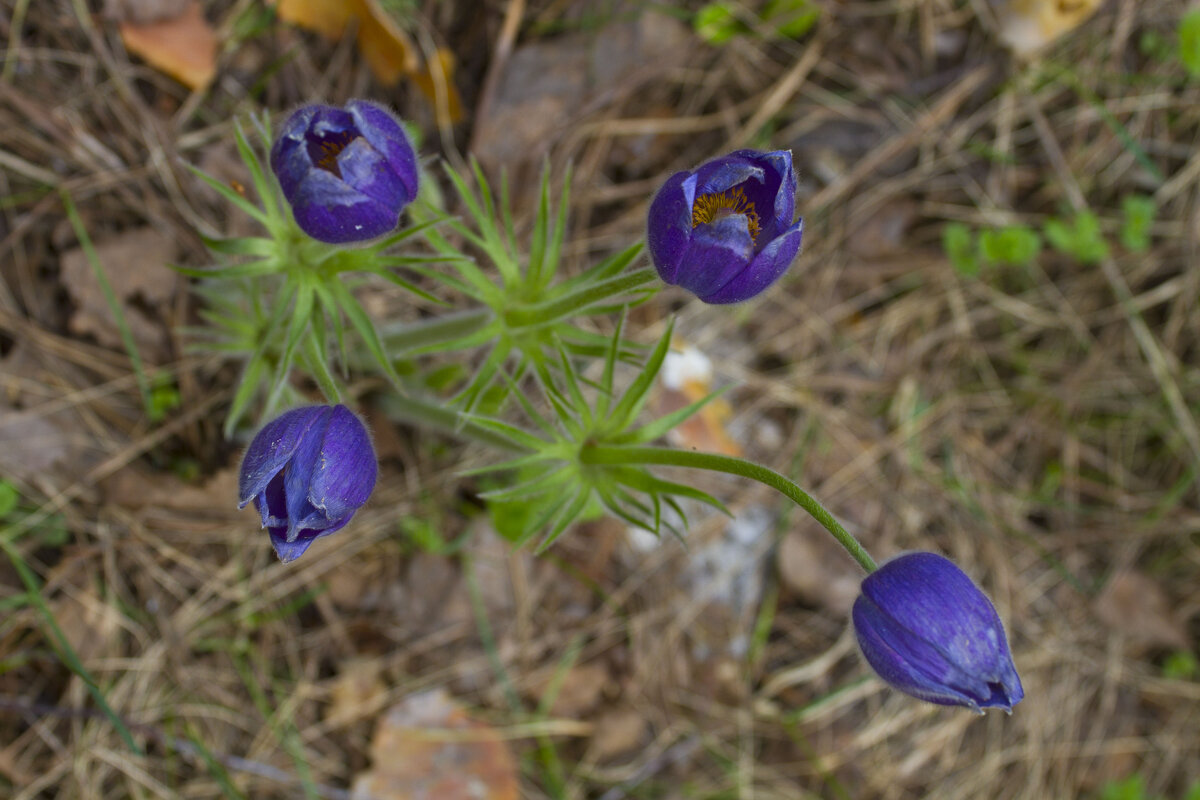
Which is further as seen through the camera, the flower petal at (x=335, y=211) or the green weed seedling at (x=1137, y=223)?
the green weed seedling at (x=1137, y=223)

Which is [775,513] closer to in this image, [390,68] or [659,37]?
[659,37]

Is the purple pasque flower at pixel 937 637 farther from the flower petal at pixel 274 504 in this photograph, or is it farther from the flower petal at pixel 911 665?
the flower petal at pixel 274 504

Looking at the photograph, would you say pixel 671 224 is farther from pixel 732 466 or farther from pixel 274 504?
pixel 274 504

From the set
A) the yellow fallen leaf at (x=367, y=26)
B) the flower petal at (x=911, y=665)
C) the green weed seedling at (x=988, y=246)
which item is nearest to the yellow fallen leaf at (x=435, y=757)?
the flower petal at (x=911, y=665)

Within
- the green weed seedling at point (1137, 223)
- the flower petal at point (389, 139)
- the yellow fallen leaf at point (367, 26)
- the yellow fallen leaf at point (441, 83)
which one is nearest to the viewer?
the flower petal at point (389, 139)

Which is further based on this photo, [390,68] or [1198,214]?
[1198,214]

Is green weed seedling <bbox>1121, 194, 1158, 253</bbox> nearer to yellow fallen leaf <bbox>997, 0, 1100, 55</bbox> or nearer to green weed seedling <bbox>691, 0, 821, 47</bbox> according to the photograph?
yellow fallen leaf <bbox>997, 0, 1100, 55</bbox>

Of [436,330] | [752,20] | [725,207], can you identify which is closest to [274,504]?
[436,330]

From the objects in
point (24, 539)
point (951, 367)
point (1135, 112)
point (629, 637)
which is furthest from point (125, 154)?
point (1135, 112)
